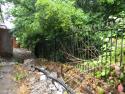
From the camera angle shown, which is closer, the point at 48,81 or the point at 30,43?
the point at 48,81

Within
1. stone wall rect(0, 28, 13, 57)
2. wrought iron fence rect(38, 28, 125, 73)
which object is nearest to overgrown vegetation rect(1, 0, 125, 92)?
wrought iron fence rect(38, 28, 125, 73)

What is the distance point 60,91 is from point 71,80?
40 centimetres

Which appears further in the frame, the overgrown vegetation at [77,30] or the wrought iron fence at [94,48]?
the overgrown vegetation at [77,30]

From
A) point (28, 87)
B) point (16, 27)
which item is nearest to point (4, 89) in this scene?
point (28, 87)

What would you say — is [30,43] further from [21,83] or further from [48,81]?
[48,81]

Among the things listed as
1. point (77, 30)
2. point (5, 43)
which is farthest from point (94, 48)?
point (5, 43)

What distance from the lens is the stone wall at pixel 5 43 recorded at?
20648 millimetres

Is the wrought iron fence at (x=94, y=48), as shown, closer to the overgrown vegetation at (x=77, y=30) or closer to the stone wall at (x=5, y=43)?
the overgrown vegetation at (x=77, y=30)

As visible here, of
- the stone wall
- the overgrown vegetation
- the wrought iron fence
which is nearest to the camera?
the wrought iron fence

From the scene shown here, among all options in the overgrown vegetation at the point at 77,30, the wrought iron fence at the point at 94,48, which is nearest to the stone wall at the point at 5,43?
the overgrown vegetation at the point at 77,30

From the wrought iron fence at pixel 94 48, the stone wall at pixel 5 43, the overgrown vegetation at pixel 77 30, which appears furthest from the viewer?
the stone wall at pixel 5 43

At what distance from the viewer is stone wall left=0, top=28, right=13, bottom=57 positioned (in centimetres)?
2065

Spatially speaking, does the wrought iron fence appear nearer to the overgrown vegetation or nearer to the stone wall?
the overgrown vegetation

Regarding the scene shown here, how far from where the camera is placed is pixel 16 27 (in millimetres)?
15547
